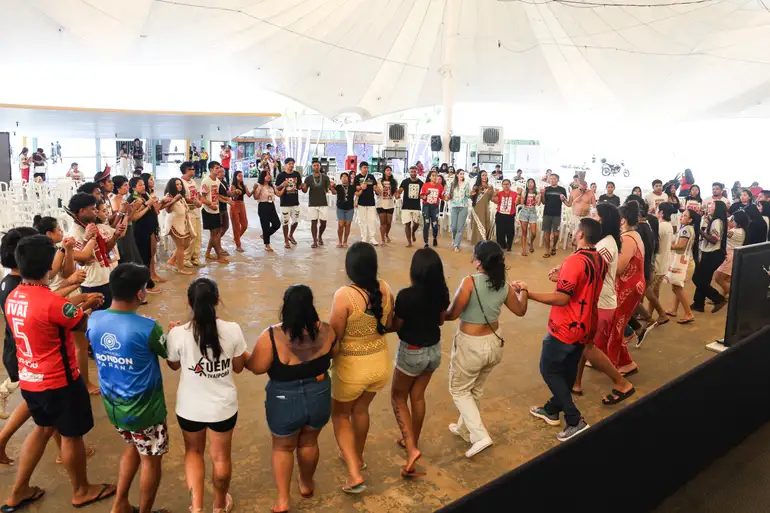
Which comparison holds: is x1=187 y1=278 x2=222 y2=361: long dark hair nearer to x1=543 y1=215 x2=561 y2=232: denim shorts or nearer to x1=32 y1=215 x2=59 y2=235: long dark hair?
x1=32 y1=215 x2=59 y2=235: long dark hair

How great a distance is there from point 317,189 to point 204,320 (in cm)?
728

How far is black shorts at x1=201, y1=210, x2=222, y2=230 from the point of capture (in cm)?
840

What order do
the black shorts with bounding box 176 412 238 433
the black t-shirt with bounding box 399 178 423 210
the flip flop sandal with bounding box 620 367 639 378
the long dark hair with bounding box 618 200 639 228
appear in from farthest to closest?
the black t-shirt with bounding box 399 178 423 210 → the flip flop sandal with bounding box 620 367 639 378 → the long dark hair with bounding box 618 200 639 228 → the black shorts with bounding box 176 412 238 433

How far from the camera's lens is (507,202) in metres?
9.87

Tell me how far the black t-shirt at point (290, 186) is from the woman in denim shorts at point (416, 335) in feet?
21.6

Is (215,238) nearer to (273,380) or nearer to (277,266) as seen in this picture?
(277,266)

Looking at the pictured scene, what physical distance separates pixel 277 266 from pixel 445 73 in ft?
26.9

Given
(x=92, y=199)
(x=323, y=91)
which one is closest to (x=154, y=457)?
(x=92, y=199)

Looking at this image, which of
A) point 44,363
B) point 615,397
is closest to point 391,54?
point 615,397

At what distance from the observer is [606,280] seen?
14.0ft

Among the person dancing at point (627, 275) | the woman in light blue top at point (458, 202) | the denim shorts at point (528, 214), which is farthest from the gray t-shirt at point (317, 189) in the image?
the person dancing at point (627, 275)

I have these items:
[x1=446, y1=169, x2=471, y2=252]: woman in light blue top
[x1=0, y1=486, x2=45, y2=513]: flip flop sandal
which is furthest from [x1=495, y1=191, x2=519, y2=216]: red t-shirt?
[x1=0, y1=486, x2=45, y2=513]: flip flop sandal

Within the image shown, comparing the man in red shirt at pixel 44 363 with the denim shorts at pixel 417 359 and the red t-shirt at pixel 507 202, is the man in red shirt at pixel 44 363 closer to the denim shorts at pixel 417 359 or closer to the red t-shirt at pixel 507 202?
the denim shorts at pixel 417 359

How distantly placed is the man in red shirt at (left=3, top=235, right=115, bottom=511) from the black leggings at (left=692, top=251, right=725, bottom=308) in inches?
255
